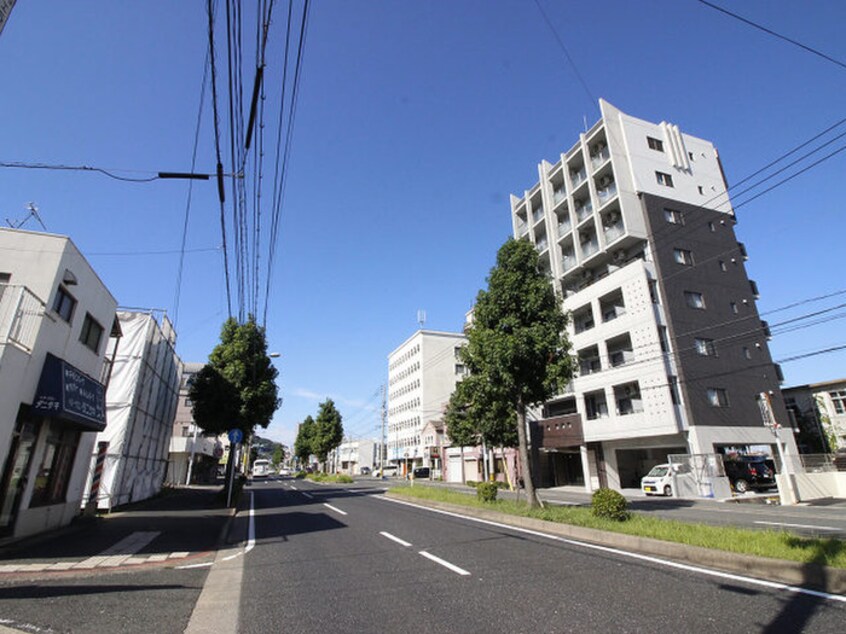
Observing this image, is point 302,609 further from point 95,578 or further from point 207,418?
point 207,418

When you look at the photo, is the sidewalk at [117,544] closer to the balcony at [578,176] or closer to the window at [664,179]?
the balcony at [578,176]

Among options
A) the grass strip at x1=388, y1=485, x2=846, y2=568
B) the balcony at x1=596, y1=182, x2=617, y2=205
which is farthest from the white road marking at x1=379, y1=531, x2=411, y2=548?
the balcony at x1=596, y1=182, x2=617, y2=205

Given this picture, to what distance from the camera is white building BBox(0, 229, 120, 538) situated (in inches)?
350

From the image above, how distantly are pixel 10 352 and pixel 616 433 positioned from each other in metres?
30.0

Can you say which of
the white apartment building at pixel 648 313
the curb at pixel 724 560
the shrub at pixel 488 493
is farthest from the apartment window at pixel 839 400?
the curb at pixel 724 560

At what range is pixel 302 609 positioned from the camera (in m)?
5.04

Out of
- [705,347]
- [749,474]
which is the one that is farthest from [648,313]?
[749,474]

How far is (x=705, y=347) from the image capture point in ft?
92.1

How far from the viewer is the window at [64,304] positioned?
10609 millimetres

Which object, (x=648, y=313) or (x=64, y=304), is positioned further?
(x=648, y=313)

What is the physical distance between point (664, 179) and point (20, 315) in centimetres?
3804

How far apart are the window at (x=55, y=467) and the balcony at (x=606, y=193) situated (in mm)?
33714

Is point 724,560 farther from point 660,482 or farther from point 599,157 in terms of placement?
point 599,157

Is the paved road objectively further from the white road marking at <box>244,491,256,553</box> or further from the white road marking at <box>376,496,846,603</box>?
the white road marking at <box>244,491,256,553</box>
